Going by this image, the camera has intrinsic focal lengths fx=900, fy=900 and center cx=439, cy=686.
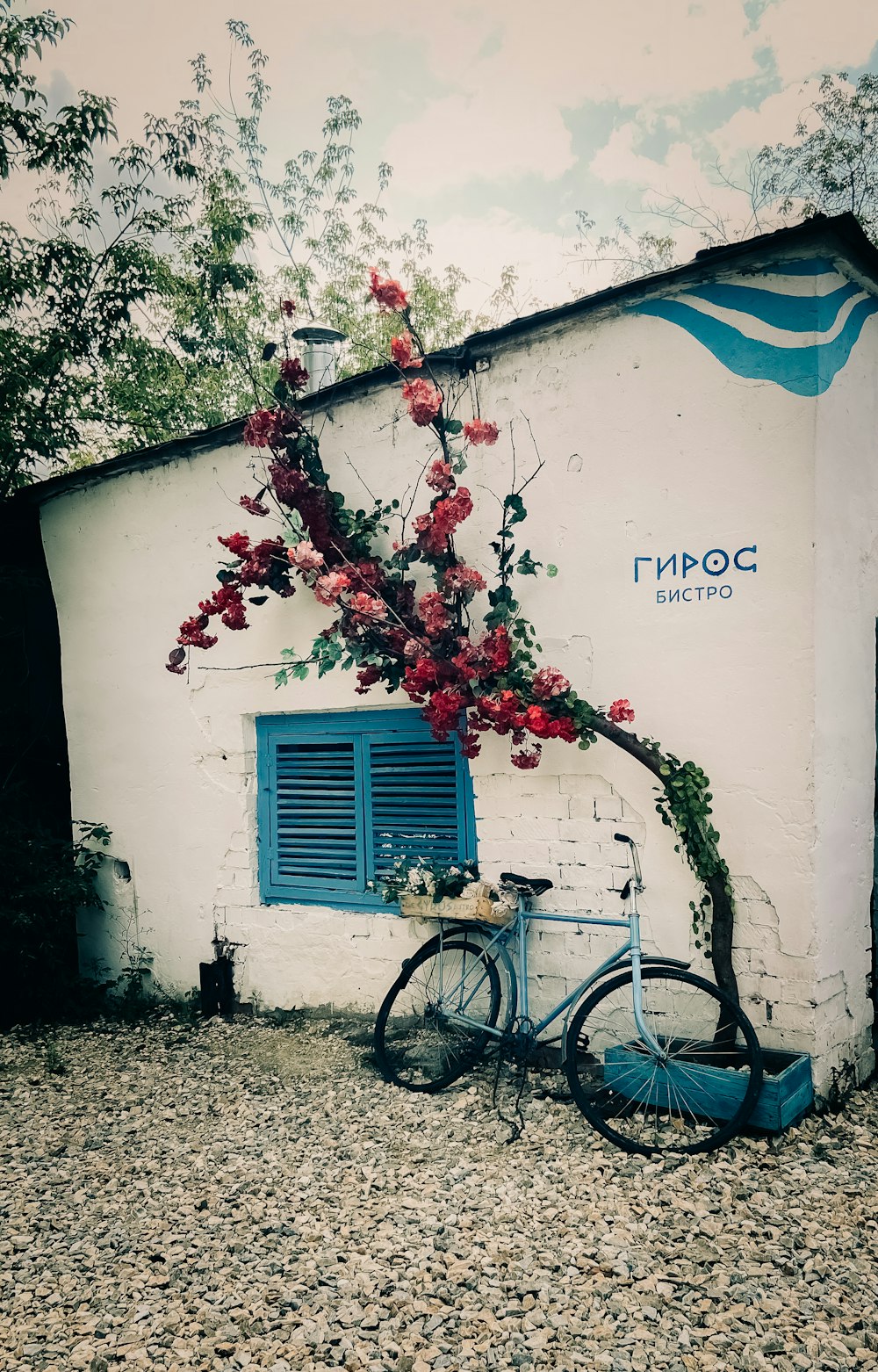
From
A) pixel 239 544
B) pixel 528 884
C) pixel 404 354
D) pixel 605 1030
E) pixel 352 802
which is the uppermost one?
pixel 404 354

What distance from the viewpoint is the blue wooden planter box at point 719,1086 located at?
3469 millimetres

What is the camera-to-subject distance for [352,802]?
524 cm

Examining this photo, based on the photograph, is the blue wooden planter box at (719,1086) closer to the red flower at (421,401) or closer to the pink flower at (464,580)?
the pink flower at (464,580)

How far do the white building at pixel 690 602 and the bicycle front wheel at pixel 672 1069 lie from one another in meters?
0.20

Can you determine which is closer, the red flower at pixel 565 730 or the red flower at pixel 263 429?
the red flower at pixel 565 730

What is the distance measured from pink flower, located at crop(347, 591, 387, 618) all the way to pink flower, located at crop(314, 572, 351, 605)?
0.09 metres

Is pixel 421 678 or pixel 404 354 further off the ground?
pixel 404 354

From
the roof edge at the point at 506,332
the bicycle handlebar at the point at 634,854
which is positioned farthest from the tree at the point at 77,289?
the bicycle handlebar at the point at 634,854

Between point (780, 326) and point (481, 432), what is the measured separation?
4.46 feet

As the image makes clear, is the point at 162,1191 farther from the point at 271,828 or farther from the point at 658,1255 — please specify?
the point at 271,828

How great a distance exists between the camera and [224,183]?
1378 cm

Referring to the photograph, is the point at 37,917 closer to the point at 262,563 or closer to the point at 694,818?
the point at 262,563

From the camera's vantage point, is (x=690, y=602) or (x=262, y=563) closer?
(x=690, y=602)

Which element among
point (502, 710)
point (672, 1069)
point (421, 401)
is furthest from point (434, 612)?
point (672, 1069)
